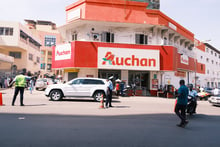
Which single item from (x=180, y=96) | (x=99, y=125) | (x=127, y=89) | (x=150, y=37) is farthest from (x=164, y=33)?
(x=99, y=125)

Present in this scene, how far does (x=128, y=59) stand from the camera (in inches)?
805

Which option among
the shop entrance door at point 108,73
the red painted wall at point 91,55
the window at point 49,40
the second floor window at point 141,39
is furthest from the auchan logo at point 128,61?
the window at point 49,40

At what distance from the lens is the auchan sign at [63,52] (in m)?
20.7

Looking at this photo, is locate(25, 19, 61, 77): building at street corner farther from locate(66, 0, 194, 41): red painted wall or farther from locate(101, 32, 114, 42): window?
locate(101, 32, 114, 42): window

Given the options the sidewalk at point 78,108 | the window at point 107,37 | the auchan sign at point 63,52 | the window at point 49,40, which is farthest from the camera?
the window at point 49,40

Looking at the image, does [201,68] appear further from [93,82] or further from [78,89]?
[78,89]

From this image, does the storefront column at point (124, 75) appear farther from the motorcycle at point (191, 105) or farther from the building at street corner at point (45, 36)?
the building at street corner at point (45, 36)

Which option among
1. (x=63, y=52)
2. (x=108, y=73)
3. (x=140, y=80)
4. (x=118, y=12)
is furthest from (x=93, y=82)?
(x=118, y=12)

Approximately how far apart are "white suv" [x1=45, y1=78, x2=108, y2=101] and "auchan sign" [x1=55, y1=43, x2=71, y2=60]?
7.12 m

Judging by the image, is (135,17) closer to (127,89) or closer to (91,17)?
(91,17)

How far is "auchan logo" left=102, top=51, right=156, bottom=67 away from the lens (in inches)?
793

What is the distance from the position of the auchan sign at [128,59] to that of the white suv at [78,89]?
19.4 feet

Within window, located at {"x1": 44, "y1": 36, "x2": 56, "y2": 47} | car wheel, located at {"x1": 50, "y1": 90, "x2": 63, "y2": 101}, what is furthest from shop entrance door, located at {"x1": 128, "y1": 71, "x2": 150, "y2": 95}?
window, located at {"x1": 44, "y1": 36, "x2": 56, "y2": 47}

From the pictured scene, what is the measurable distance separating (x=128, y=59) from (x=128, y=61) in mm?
220
